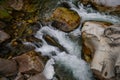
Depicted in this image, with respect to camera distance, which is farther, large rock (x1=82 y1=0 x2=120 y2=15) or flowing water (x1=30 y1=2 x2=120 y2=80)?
large rock (x1=82 y1=0 x2=120 y2=15)

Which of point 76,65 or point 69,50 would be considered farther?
point 69,50

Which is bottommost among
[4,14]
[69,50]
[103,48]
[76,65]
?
[76,65]

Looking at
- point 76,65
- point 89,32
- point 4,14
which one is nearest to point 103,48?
point 89,32

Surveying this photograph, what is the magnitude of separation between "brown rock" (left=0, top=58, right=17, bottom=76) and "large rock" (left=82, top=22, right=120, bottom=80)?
165cm

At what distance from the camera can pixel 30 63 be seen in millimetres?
5223

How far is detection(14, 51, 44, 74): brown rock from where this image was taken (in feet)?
16.9

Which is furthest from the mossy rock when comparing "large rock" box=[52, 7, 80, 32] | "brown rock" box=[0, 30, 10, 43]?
"large rock" box=[52, 7, 80, 32]

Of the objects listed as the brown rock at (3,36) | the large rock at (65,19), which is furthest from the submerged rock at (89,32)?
the brown rock at (3,36)

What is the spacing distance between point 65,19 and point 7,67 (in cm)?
191

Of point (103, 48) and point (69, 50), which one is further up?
point (103, 48)

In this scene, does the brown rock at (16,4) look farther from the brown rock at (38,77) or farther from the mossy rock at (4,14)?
the brown rock at (38,77)

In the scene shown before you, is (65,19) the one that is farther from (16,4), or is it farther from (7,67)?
(7,67)

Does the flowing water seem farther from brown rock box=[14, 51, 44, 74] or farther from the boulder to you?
the boulder

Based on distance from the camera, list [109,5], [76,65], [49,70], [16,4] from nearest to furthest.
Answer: [49,70] < [76,65] < [109,5] < [16,4]
